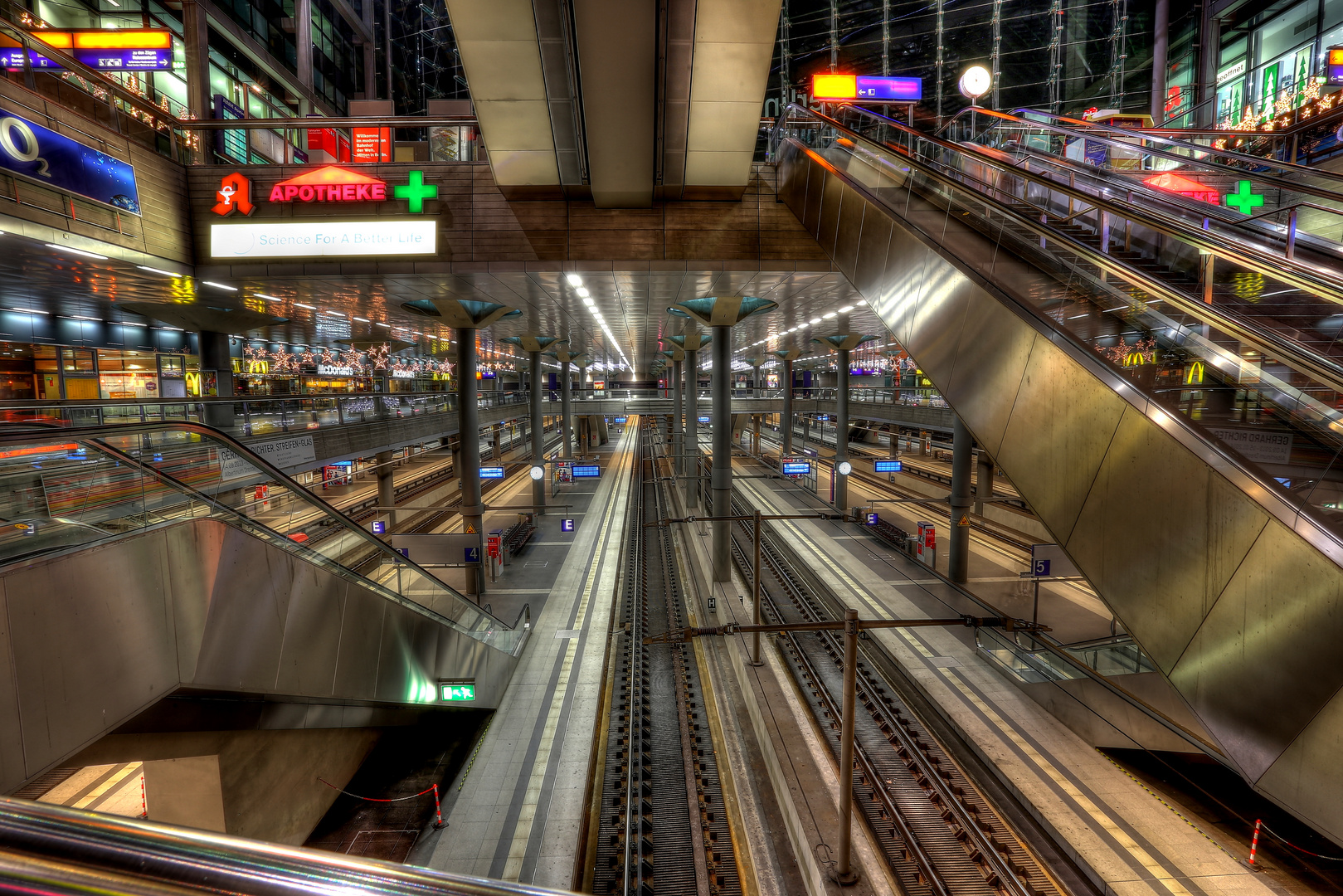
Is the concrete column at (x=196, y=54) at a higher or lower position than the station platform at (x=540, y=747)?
higher

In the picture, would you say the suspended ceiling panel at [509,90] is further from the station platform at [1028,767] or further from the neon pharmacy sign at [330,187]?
the station platform at [1028,767]

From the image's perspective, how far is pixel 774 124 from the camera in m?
13.5

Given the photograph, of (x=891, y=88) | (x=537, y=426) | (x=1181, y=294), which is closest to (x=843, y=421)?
(x=891, y=88)

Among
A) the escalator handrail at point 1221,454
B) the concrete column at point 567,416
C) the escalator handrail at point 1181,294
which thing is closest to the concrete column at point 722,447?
the escalator handrail at point 1181,294

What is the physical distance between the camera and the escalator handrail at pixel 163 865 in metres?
0.73

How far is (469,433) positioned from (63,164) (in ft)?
30.4

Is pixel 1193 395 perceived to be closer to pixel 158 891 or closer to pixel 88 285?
pixel 158 891

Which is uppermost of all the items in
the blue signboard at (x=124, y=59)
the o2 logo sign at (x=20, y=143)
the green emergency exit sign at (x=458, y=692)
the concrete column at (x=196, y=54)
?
the concrete column at (x=196, y=54)

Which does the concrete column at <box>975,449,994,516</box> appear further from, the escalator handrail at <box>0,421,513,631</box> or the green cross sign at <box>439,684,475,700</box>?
the escalator handrail at <box>0,421,513,631</box>

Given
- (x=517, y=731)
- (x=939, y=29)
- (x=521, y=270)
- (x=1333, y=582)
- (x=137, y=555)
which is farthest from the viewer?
(x=939, y=29)

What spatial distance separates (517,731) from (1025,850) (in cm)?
782

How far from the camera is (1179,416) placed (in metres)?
3.92

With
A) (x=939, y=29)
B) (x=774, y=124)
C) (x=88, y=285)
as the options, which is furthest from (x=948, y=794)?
(x=939, y=29)

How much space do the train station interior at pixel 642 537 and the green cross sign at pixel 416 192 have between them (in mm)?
68
